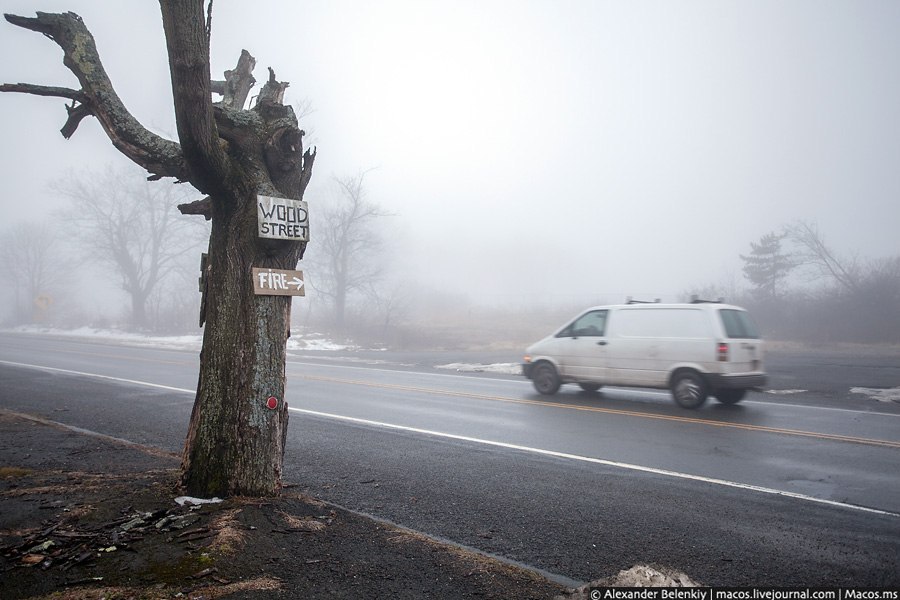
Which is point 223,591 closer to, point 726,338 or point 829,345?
point 726,338

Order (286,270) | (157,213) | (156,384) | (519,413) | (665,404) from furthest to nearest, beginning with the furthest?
(157,213) < (156,384) < (665,404) < (519,413) < (286,270)

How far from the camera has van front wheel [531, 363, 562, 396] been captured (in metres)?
13.1

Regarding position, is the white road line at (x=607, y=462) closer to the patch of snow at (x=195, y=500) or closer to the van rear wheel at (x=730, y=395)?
the patch of snow at (x=195, y=500)

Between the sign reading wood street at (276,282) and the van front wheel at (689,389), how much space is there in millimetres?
8646

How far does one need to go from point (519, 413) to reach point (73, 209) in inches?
1860

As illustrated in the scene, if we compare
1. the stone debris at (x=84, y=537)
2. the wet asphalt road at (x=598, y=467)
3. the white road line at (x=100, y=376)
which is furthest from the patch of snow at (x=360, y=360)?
the stone debris at (x=84, y=537)

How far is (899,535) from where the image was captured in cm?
477

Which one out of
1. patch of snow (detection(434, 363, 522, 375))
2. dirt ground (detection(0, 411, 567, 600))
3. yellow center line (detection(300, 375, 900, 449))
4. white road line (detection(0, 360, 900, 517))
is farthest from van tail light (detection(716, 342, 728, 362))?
dirt ground (detection(0, 411, 567, 600))

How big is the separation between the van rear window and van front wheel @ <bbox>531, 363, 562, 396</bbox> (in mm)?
3696

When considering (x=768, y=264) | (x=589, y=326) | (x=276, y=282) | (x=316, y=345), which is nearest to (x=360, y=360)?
(x=316, y=345)

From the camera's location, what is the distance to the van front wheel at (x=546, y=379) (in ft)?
43.0

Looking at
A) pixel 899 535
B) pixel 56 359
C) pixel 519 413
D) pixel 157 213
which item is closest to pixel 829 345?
pixel 519 413

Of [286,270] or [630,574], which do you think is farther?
[286,270]

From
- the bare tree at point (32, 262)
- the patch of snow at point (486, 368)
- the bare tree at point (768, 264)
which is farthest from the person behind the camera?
the bare tree at point (32, 262)
